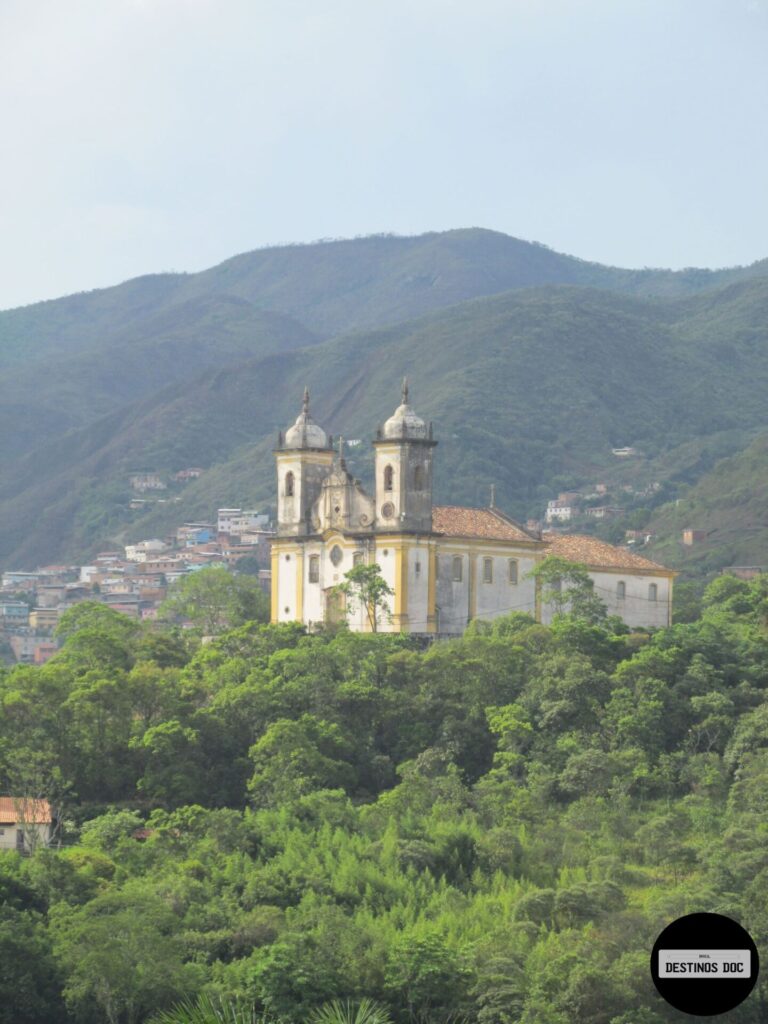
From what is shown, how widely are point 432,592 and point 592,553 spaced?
7.33 meters

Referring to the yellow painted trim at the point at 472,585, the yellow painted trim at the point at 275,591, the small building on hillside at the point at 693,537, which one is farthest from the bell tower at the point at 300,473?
the small building on hillside at the point at 693,537

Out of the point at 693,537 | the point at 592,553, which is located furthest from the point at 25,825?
the point at 693,537

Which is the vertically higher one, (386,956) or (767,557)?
(767,557)

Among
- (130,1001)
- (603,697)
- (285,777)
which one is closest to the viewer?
(130,1001)

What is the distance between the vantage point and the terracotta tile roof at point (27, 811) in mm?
56094

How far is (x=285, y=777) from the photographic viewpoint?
188 feet

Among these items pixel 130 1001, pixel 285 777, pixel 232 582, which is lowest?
pixel 130 1001

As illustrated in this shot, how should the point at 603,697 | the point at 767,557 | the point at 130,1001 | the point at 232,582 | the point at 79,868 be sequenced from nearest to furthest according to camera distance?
the point at 130,1001 → the point at 79,868 → the point at 603,697 → the point at 232,582 → the point at 767,557

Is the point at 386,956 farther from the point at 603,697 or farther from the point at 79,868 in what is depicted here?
the point at 603,697

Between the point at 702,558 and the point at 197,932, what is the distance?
91.5 meters

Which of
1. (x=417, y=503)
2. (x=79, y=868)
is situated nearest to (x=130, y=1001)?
(x=79, y=868)

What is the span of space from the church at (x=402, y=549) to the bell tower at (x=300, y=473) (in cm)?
3

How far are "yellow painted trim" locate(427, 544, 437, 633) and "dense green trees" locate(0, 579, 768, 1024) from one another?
1.65 meters

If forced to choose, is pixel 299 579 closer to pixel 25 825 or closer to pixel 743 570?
pixel 25 825
